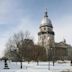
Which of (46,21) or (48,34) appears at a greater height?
(46,21)

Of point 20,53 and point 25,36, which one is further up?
point 25,36

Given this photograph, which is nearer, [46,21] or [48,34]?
[48,34]

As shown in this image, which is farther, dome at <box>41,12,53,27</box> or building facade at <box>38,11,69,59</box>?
dome at <box>41,12,53,27</box>

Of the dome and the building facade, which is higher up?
the dome

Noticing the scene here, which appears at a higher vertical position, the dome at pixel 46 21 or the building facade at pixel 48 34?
the dome at pixel 46 21

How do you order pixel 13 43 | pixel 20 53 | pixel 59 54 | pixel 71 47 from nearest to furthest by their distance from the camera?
1. pixel 20 53
2. pixel 13 43
3. pixel 59 54
4. pixel 71 47

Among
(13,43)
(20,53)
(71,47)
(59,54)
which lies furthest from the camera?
(71,47)

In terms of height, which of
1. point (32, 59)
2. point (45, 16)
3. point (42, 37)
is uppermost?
point (45, 16)

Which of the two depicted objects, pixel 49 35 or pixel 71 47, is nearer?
pixel 49 35

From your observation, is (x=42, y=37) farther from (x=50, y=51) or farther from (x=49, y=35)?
(x=50, y=51)

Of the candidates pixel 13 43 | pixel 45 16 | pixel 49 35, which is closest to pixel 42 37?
pixel 49 35

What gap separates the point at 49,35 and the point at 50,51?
30.9m

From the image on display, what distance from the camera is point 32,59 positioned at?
9544 cm

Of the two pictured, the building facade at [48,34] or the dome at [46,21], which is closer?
the building facade at [48,34]
